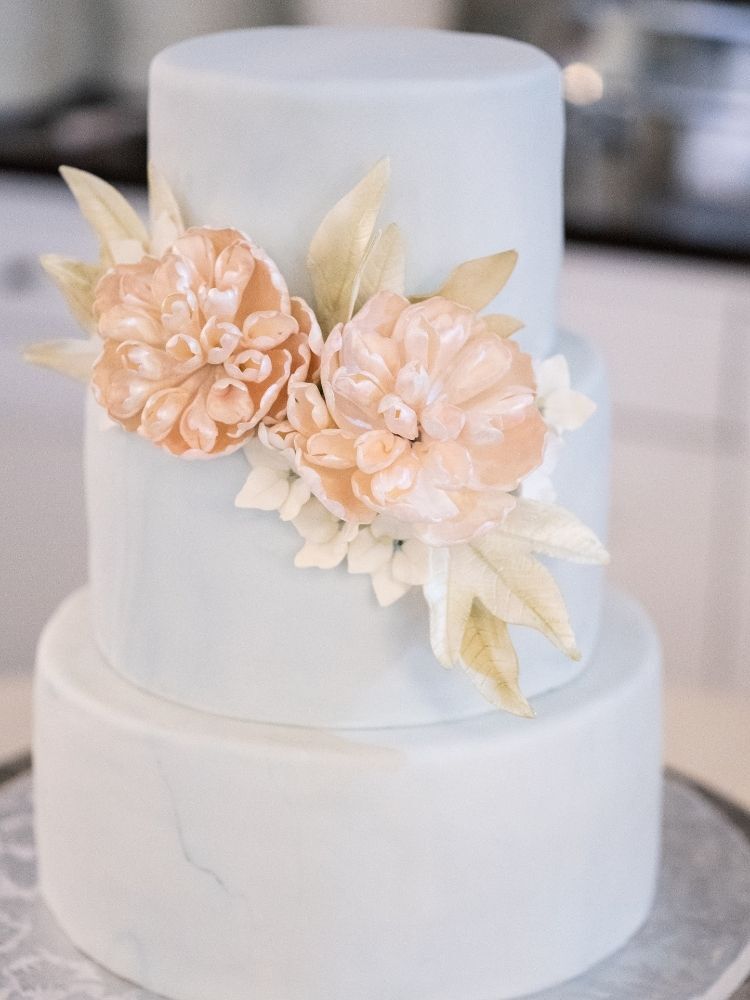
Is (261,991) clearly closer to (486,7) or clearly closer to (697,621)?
(697,621)

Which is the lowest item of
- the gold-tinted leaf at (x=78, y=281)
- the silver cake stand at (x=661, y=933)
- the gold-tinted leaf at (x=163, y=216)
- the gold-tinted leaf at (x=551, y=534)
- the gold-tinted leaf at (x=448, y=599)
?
the silver cake stand at (x=661, y=933)

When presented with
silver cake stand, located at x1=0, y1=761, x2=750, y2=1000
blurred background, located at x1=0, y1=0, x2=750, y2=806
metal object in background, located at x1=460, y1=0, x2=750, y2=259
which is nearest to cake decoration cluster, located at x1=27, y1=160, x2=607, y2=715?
silver cake stand, located at x1=0, y1=761, x2=750, y2=1000

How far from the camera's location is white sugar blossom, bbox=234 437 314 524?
798 mm

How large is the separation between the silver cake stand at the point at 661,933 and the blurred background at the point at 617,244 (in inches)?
32.1

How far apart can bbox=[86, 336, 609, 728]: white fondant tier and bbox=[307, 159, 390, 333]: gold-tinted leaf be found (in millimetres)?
103

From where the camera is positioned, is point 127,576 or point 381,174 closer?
point 381,174

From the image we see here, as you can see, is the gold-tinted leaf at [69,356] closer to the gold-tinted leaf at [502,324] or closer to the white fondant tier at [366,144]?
the white fondant tier at [366,144]

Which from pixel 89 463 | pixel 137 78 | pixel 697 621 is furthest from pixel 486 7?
pixel 89 463

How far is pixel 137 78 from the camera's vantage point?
7.80 feet

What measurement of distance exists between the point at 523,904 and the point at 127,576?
0.98 feet

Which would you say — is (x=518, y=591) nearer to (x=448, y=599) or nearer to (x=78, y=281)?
(x=448, y=599)

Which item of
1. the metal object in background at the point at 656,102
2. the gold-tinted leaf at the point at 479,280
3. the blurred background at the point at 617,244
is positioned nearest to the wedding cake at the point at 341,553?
the gold-tinted leaf at the point at 479,280

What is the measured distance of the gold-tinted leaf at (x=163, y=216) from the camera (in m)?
0.82

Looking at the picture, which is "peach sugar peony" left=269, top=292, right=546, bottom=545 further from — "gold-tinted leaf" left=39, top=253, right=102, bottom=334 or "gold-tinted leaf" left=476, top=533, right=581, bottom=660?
"gold-tinted leaf" left=39, top=253, right=102, bottom=334
